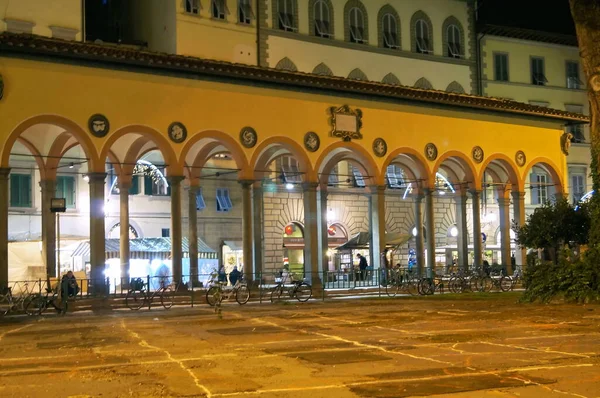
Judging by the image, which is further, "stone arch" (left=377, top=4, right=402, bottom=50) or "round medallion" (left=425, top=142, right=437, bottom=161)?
"stone arch" (left=377, top=4, right=402, bottom=50)

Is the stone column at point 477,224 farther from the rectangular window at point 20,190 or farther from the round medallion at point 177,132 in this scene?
the rectangular window at point 20,190

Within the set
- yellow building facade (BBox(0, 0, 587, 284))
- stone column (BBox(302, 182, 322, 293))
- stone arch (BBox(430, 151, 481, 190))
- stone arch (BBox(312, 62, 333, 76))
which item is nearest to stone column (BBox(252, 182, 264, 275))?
yellow building facade (BBox(0, 0, 587, 284))

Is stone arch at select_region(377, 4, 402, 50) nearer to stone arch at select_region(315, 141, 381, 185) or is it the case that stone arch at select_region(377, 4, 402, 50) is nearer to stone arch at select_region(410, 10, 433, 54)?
stone arch at select_region(410, 10, 433, 54)

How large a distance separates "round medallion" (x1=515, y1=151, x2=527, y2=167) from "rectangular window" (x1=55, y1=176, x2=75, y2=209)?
1851 cm

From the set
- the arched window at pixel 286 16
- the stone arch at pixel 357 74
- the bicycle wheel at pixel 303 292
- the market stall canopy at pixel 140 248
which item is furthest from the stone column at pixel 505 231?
the market stall canopy at pixel 140 248

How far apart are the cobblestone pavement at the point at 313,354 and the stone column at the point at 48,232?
520cm

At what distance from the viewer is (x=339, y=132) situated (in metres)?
28.9

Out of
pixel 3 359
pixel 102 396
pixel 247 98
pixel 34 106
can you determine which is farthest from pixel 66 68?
pixel 102 396

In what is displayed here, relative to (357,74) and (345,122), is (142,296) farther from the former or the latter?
(357,74)

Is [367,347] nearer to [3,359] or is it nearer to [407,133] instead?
[3,359]

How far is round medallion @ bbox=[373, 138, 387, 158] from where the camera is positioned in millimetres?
29812

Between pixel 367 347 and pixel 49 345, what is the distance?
5606 mm

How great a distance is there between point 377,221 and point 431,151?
150 inches

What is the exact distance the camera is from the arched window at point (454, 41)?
41.0 m
